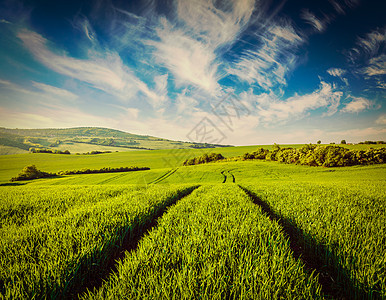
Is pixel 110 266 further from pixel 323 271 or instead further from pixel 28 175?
pixel 28 175

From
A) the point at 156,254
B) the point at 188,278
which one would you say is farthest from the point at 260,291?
the point at 156,254

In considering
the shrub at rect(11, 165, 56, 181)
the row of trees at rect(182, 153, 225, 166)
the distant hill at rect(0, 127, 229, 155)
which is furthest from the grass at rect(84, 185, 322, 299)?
the distant hill at rect(0, 127, 229, 155)

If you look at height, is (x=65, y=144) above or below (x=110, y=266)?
above

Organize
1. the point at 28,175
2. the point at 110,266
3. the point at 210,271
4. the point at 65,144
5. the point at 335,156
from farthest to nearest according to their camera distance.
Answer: the point at 65,144
the point at 28,175
the point at 335,156
the point at 110,266
the point at 210,271

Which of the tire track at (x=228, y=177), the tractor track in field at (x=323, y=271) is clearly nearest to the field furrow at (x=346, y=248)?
the tractor track in field at (x=323, y=271)

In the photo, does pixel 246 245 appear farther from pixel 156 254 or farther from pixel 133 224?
pixel 133 224

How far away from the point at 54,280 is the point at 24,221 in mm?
3666

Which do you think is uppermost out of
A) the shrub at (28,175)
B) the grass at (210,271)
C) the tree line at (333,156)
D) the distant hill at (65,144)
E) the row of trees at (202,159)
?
the distant hill at (65,144)

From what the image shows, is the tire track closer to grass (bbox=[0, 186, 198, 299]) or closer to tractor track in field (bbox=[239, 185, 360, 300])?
tractor track in field (bbox=[239, 185, 360, 300])

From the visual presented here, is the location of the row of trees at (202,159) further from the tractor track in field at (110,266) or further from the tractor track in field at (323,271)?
the tractor track in field at (323,271)

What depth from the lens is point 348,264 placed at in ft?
→ 6.90

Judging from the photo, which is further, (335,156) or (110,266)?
(335,156)

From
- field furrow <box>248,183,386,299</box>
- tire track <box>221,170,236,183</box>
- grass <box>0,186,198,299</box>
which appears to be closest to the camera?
grass <box>0,186,198,299</box>

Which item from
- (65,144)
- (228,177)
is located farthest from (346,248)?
(65,144)
